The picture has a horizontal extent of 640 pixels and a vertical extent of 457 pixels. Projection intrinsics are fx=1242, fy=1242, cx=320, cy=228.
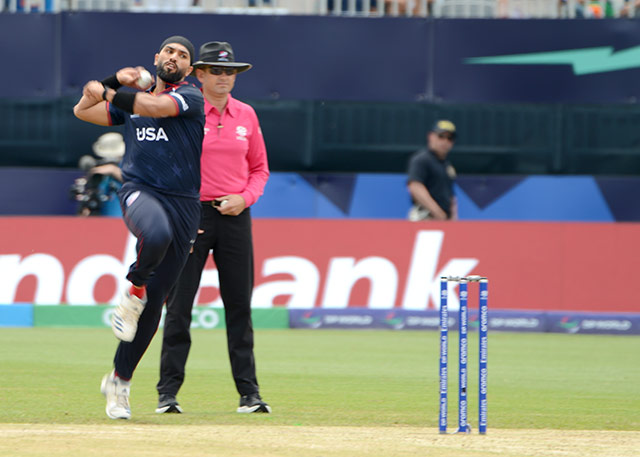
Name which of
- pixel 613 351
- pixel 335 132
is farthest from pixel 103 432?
pixel 335 132

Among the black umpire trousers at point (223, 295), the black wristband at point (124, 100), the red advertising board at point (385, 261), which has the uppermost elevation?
the black wristband at point (124, 100)

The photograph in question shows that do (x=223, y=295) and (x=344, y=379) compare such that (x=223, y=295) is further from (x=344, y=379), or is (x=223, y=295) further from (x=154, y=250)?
(x=344, y=379)

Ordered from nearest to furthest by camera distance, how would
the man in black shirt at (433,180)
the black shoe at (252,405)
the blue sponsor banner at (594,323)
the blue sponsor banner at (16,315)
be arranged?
1. the black shoe at (252,405)
2. the blue sponsor banner at (16,315)
3. the blue sponsor banner at (594,323)
4. the man in black shirt at (433,180)

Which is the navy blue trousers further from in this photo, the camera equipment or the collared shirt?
the camera equipment

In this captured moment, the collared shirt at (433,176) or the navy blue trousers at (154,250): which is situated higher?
the navy blue trousers at (154,250)

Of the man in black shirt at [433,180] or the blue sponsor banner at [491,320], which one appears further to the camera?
the man in black shirt at [433,180]

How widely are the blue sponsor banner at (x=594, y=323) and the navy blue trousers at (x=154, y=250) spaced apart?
7931 millimetres

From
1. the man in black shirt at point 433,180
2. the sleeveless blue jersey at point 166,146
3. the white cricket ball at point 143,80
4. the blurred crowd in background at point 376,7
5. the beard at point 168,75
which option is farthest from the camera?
the blurred crowd in background at point 376,7

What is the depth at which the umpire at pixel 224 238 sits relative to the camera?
283 inches

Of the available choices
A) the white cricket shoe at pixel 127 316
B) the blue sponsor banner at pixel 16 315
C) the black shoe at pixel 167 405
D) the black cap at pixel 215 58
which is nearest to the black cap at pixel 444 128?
the blue sponsor banner at pixel 16 315

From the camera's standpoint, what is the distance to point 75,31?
15.8m

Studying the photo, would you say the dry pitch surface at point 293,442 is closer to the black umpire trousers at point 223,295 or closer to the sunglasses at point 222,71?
the black umpire trousers at point 223,295

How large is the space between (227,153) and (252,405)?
1472mm

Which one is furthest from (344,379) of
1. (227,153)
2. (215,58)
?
(215,58)
